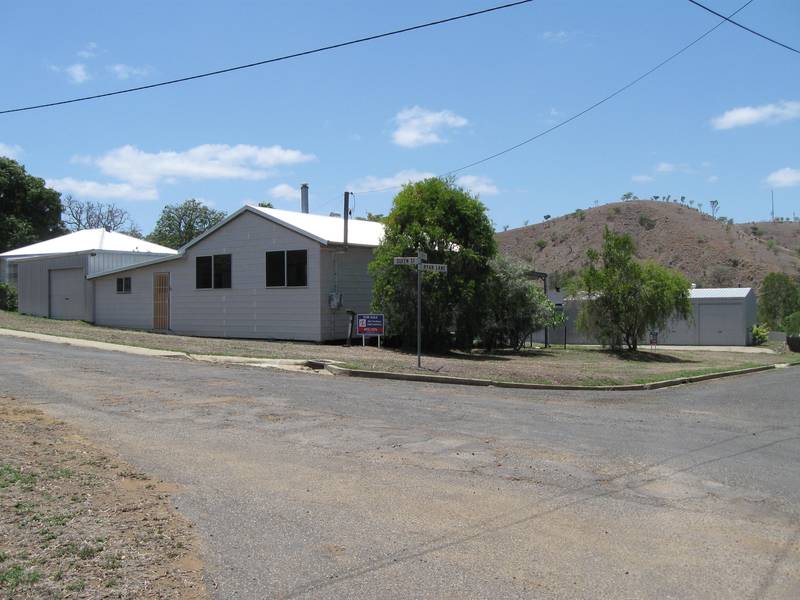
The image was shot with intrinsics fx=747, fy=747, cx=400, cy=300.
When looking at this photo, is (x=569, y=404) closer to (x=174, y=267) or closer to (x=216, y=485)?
(x=216, y=485)

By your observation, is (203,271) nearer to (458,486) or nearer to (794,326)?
(458,486)

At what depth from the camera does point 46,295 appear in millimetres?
36375

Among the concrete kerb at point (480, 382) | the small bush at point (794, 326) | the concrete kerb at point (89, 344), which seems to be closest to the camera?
the concrete kerb at point (480, 382)

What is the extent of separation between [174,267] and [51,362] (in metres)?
13.6

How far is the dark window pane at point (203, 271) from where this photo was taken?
1164 inches

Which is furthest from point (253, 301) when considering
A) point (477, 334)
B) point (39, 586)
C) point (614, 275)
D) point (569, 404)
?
point (39, 586)

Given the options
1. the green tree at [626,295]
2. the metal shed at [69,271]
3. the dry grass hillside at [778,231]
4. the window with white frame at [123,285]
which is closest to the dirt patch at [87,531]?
the green tree at [626,295]

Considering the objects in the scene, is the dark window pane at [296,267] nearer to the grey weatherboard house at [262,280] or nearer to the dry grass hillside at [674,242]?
the grey weatherboard house at [262,280]

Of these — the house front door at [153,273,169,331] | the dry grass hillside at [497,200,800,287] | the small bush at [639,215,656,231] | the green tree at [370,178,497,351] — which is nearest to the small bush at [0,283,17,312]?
the house front door at [153,273,169,331]

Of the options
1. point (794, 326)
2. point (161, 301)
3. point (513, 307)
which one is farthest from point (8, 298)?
point (794, 326)

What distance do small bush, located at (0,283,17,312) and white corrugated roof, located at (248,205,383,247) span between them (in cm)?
1928

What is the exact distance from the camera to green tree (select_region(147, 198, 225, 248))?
79.5 metres

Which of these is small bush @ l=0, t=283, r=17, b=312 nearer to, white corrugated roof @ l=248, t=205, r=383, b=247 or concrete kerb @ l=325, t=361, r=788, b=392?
white corrugated roof @ l=248, t=205, r=383, b=247

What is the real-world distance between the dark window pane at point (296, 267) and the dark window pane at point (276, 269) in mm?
226
